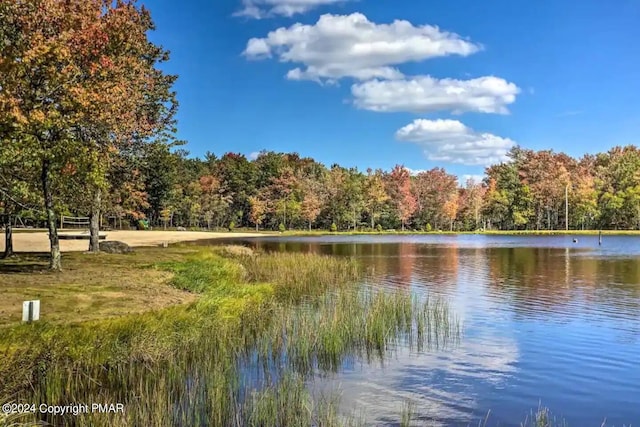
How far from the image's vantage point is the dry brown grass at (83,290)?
42.3 ft

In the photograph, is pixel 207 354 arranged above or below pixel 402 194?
below

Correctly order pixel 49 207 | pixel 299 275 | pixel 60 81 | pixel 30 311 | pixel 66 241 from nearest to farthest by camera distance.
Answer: pixel 30 311 < pixel 60 81 < pixel 49 207 < pixel 299 275 < pixel 66 241

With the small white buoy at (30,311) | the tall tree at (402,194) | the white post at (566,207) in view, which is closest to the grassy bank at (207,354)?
the small white buoy at (30,311)

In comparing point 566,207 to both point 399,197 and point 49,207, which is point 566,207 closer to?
point 399,197

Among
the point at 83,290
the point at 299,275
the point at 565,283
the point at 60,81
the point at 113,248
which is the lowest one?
the point at 565,283

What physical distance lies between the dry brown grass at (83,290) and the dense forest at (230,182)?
5.90ft

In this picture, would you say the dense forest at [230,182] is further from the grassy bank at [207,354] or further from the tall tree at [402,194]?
the grassy bank at [207,354]

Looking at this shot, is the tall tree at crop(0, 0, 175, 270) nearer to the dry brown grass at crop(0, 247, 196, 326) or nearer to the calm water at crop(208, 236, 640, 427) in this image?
the dry brown grass at crop(0, 247, 196, 326)

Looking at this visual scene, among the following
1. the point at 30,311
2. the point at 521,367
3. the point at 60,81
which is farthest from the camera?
the point at 60,81

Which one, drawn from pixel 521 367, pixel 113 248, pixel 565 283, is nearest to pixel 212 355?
pixel 521 367

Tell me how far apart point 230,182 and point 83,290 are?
9732 cm

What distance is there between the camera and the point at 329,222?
110 metres

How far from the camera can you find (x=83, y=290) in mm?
15422

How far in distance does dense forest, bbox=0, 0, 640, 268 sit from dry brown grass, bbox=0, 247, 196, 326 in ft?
5.90
